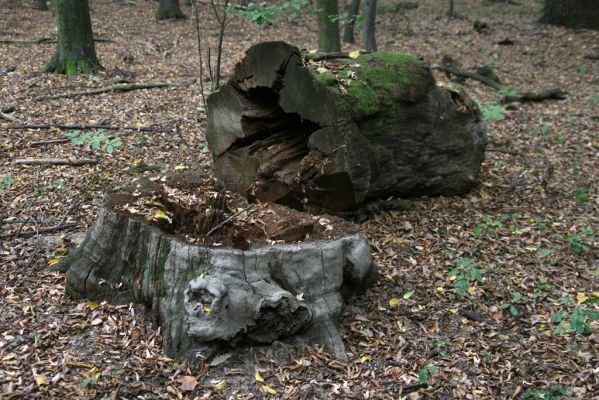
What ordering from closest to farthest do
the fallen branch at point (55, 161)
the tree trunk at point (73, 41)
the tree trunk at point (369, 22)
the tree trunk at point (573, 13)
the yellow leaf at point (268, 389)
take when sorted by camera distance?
the yellow leaf at point (268, 389)
the fallen branch at point (55, 161)
the tree trunk at point (73, 41)
the tree trunk at point (369, 22)
the tree trunk at point (573, 13)

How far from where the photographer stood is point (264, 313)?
3709mm

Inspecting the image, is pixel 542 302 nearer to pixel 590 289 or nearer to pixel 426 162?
pixel 590 289

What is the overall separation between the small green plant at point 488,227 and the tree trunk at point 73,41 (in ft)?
25.0

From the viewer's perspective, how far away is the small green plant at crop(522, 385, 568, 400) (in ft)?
11.8

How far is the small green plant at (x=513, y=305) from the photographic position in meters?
4.46

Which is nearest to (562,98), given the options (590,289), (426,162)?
(426,162)

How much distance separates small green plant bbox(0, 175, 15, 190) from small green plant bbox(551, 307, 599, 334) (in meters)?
5.18

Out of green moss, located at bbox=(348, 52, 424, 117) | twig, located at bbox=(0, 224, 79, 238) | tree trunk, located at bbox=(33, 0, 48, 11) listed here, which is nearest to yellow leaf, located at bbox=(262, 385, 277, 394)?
green moss, located at bbox=(348, 52, 424, 117)

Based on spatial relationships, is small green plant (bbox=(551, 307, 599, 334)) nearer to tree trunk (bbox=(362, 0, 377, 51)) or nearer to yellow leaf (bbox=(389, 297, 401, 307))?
yellow leaf (bbox=(389, 297, 401, 307))

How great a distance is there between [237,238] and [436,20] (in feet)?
54.8

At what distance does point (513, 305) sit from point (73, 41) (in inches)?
350

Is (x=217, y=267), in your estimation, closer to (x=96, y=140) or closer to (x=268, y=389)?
(x=268, y=389)

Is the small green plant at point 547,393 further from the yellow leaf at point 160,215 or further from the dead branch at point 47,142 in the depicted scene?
the dead branch at point 47,142

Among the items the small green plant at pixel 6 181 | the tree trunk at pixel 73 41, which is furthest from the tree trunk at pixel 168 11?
the small green plant at pixel 6 181
